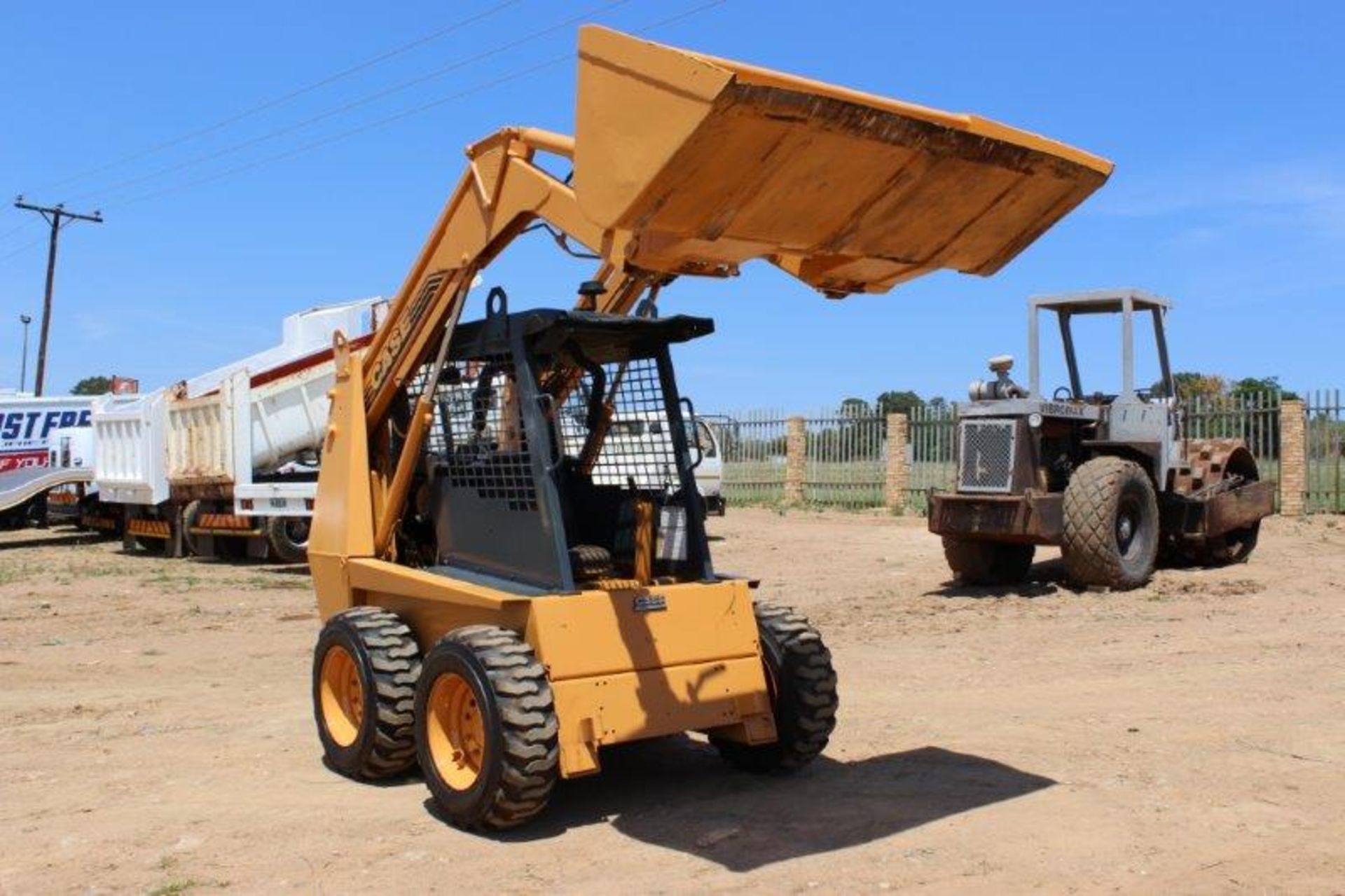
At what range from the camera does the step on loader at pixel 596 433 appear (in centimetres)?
492

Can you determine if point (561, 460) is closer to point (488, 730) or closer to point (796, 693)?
point (488, 730)

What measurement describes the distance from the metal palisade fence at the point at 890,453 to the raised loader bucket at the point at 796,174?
14.5 m

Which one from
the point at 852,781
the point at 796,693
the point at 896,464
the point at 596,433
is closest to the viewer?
the point at 796,693

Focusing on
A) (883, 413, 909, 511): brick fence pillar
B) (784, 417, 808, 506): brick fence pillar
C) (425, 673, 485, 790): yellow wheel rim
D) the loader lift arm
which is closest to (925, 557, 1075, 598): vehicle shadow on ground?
the loader lift arm

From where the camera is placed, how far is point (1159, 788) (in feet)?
20.0

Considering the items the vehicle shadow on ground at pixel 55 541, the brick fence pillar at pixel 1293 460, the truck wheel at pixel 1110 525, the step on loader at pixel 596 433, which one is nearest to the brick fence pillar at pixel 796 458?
the brick fence pillar at pixel 1293 460

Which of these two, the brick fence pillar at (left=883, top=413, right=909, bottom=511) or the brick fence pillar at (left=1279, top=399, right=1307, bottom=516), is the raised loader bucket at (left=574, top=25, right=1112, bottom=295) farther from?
the brick fence pillar at (left=883, top=413, right=909, bottom=511)

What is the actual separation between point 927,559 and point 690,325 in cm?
1149

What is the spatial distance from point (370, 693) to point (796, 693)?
6.46ft

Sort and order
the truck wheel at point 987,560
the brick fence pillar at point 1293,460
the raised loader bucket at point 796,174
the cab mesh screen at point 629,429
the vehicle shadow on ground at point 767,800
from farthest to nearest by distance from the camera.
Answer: the brick fence pillar at point 1293,460
the truck wheel at point 987,560
the cab mesh screen at point 629,429
the vehicle shadow on ground at point 767,800
the raised loader bucket at point 796,174

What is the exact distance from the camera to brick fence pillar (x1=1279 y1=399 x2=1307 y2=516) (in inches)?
814

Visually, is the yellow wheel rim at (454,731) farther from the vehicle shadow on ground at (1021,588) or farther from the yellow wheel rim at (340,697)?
the vehicle shadow on ground at (1021,588)

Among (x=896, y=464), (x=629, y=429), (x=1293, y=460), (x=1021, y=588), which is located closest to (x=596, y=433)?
(x=629, y=429)

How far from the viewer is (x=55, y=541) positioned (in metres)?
24.6
